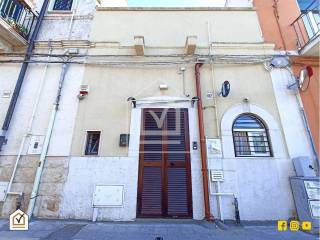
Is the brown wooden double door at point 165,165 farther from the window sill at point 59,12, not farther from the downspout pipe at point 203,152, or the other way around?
the window sill at point 59,12

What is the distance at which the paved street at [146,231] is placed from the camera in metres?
3.61

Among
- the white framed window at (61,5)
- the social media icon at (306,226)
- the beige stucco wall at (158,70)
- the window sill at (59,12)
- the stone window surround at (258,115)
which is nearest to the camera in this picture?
the social media icon at (306,226)

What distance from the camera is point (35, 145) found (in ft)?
17.5

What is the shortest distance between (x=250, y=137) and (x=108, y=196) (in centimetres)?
401

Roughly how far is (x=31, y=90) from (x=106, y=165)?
3.26 m

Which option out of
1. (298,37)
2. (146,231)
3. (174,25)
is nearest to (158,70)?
(174,25)

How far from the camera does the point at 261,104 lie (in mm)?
5672

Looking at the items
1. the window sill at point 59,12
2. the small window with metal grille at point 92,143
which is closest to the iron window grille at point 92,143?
the small window with metal grille at point 92,143

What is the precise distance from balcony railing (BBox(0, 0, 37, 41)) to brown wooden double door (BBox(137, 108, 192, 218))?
15.2 ft

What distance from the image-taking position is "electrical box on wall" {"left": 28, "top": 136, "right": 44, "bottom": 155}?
17.3ft

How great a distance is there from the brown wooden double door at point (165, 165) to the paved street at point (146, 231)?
1.13 feet

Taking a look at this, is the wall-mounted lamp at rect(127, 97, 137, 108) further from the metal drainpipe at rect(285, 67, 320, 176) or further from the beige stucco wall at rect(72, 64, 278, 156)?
the metal drainpipe at rect(285, 67, 320, 176)

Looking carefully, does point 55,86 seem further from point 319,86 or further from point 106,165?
point 319,86

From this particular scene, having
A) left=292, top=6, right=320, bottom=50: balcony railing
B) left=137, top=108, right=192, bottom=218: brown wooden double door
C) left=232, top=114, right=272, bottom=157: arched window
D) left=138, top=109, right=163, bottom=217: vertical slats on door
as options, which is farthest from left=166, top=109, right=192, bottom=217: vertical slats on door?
left=292, top=6, right=320, bottom=50: balcony railing
